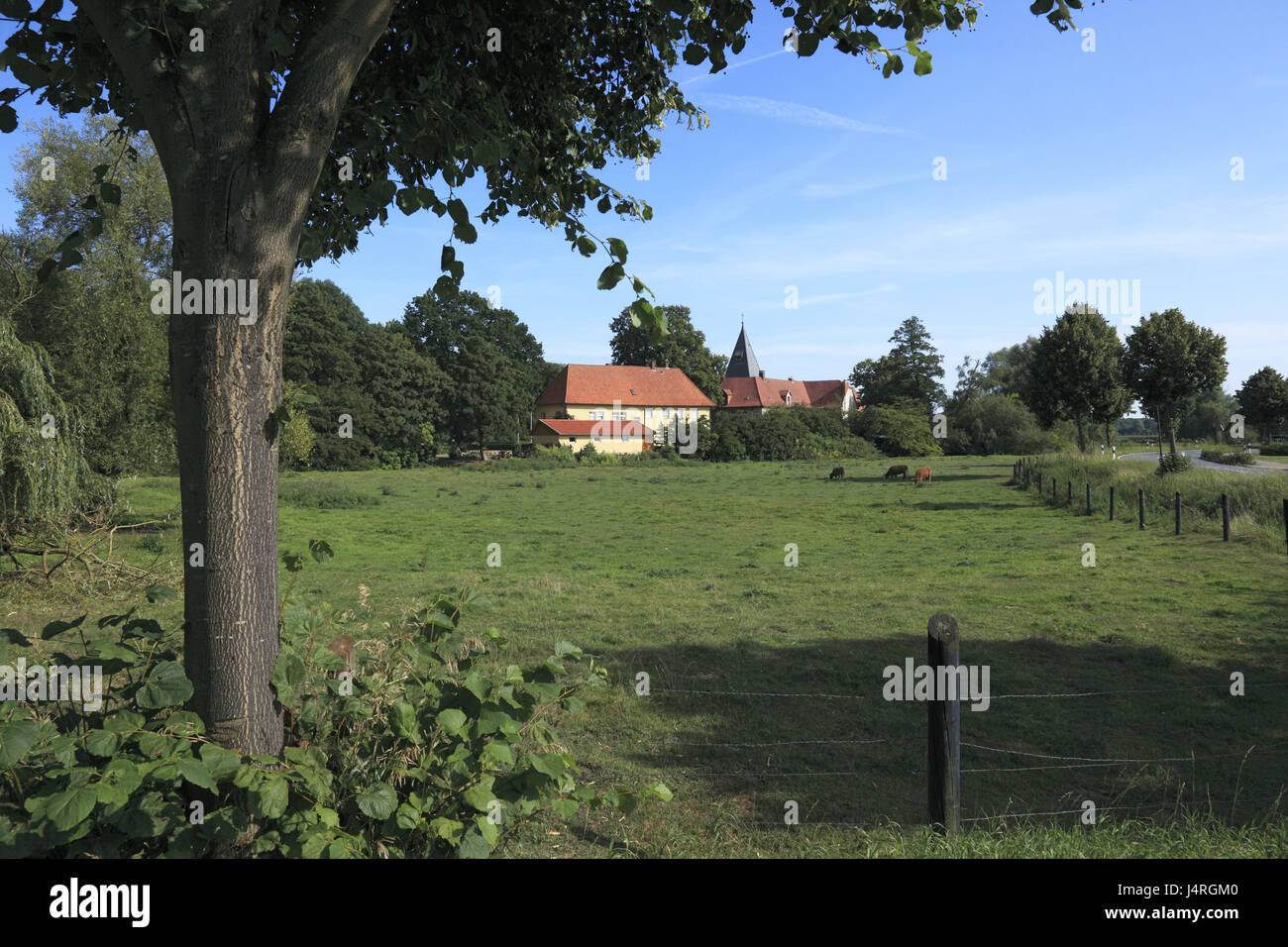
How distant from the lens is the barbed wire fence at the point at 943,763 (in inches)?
169

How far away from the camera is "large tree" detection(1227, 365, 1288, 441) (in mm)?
61312

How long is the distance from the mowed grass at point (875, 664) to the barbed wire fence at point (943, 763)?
0.03 meters

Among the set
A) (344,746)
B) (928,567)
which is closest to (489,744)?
(344,746)

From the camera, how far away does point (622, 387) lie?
80375 mm

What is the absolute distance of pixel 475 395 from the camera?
6625 centimetres

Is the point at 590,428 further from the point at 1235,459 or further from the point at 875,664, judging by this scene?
the point at 875,664

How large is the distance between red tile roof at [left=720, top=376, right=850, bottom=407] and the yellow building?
36.3 ft

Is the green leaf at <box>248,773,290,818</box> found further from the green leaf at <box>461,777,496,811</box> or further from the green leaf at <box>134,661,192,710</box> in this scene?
the green leaf at <box>461,777,496,811</box>

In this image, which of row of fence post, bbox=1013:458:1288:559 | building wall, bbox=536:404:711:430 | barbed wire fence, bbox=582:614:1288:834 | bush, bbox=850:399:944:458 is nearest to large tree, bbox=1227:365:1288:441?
bush, bbox=850:399:944:458

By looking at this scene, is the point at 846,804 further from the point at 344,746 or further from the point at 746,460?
the point at 746,460

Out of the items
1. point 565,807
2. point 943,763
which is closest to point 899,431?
point 943,763

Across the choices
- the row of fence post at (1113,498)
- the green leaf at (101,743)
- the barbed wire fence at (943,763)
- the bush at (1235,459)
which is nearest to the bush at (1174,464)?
the row of fence post at (1113,498)
